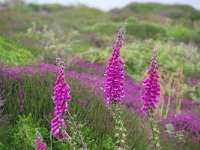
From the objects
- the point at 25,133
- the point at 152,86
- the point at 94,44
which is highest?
the point at 152,86

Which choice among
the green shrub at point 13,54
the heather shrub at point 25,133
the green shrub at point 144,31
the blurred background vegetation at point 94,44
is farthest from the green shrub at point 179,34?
the heather shrub at point 25,133

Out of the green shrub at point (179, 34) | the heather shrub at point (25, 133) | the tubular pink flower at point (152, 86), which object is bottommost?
the heather shrub at point (25, 133)

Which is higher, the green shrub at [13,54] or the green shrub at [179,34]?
the green shrub at [13,54]

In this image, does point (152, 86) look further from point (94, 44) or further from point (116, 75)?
point (94, 44)

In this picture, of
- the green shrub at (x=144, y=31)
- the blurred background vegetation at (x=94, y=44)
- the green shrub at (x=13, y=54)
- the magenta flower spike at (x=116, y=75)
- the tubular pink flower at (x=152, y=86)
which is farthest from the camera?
the green shrub at (x=144, y=31)

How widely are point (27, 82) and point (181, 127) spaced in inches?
111

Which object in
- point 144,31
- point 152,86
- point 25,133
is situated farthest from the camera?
point 144,31

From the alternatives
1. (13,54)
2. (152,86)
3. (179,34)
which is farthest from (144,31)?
(152,86)

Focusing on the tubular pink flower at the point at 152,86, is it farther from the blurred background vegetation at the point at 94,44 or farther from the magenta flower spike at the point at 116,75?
the blurred background vegetation at the point at 94,44

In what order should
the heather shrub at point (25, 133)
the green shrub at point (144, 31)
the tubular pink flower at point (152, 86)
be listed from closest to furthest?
the tubular pink flower at point (152, 86)
the heather shrub at point (25, 133)
the green shrub at point (144, 31)

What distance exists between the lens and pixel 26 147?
4289 millimetres

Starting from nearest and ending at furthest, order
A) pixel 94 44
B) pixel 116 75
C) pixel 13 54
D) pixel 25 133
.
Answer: pixel 116 75
pixel 25 133
pixel 13 54
pixel 94 44

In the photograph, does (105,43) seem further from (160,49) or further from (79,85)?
(79,85)

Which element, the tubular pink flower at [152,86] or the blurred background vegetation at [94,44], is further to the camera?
the blurred background vegetation at [94,44]
